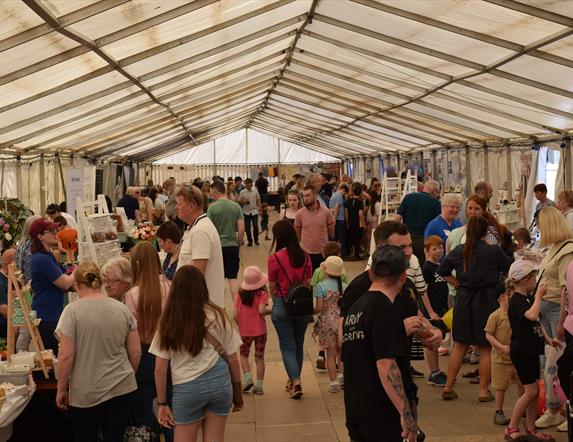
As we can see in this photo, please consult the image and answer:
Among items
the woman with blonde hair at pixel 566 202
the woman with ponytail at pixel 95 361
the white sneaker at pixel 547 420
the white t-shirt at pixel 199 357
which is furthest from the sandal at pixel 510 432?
the woman with blonde hair at pixel 566 202

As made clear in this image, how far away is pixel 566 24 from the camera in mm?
9312

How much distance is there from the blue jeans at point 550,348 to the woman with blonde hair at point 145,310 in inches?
113

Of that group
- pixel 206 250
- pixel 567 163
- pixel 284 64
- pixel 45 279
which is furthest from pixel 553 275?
pixel 284 64

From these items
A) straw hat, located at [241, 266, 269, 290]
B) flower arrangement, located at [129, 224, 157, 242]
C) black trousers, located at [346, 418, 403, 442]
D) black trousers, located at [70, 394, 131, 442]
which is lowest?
black trousers, located at [70, 394, 131, 442]

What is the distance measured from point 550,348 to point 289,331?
2.10 m

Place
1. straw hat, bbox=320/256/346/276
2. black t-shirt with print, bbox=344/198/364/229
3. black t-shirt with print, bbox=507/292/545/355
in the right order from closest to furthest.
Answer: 1. black t-shirt with print, bbox=507/292/545/355
2. straw hat, bbox=320/256/346/276
3. black t-shirt with print, bbox=344/198/364/229

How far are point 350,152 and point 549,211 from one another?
2846 centimetres

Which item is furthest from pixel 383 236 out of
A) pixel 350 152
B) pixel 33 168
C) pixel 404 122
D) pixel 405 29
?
pixel 350 152

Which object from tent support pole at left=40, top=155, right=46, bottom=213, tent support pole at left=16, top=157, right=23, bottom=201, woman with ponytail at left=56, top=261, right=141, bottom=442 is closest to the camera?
woman with ponytail at left=56, top=261, right=141, bottom=442

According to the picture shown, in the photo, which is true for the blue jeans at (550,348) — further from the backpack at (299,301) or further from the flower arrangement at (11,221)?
the flower arrangement at (11,221)

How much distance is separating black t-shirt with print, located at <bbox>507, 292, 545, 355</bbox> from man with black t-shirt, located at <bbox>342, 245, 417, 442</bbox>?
2173 mm

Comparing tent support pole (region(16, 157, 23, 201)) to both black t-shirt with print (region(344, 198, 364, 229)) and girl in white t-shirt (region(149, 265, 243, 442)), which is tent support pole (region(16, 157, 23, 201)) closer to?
black t-shirt with print (region(344, 198, 364, 229))

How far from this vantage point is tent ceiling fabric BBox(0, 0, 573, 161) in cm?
942

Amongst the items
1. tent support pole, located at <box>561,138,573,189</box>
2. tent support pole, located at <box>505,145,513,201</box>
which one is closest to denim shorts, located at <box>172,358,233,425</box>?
tent support pole, located at <box>561,138,573,189</box>
